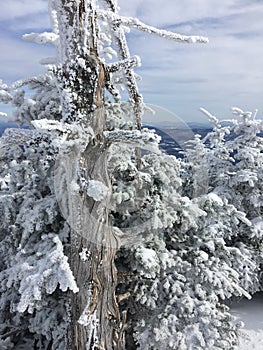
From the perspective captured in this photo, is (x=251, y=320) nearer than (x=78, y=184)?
No

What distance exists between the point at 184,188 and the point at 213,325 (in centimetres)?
194

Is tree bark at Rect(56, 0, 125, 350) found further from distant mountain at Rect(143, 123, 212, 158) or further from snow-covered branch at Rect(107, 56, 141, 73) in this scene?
distant mountain at Rect(143, 123, 212, 158)

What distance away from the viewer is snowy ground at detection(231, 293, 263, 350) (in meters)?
5.36

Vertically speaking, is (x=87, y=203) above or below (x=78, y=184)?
below

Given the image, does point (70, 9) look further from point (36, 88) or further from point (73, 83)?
point (36, 88)

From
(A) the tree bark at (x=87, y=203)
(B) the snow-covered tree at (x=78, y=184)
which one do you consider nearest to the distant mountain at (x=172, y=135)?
(B) the snow-covered tree at (x=78, y=184)

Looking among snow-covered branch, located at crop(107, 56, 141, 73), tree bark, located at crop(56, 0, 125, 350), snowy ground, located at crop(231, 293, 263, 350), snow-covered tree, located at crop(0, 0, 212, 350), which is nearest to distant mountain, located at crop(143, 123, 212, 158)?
snow-covered tree, located at crop(0, 0, 212, 350)

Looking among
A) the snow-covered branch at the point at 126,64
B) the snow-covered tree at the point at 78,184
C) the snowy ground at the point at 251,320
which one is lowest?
the snowy ground at the point at 251,320

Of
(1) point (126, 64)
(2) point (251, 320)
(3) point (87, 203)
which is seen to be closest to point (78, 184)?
(3) point (87, 203)

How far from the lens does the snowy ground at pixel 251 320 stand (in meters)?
5.36

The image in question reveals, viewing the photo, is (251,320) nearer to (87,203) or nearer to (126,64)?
(87,203)

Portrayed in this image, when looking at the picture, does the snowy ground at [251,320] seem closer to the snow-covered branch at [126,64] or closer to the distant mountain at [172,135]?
the distant mountain at [172,135]

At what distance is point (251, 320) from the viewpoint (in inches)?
240

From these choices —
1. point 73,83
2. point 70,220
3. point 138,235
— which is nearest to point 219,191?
point 138,235
